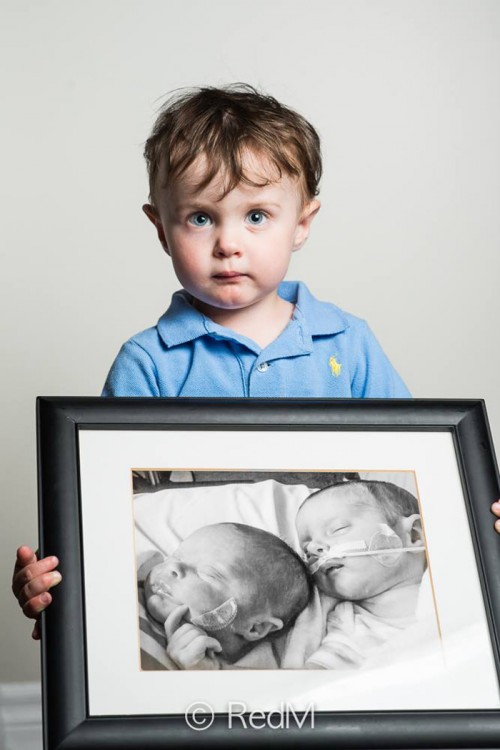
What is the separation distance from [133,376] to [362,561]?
0.37m

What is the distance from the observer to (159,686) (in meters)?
0.98

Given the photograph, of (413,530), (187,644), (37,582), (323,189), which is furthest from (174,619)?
(323,189)

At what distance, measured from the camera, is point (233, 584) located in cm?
104

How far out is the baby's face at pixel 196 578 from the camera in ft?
3.34

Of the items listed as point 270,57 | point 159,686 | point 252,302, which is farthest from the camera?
point 270,57

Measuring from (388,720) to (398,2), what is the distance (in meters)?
1.40

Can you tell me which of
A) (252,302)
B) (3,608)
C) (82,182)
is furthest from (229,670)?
(82,182)

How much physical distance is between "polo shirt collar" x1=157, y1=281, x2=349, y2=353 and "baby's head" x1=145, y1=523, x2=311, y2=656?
31 centimetres

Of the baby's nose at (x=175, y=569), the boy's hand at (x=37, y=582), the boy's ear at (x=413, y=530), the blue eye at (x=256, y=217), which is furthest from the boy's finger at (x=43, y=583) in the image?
the blue eye at (x=256, y=217)

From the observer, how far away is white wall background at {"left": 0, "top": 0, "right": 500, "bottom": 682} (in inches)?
72.1

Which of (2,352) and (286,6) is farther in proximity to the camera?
(286,6)

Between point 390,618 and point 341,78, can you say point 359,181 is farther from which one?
point 390,618

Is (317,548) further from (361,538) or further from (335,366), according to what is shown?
(335,366)

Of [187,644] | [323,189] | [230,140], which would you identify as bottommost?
[187,644]
